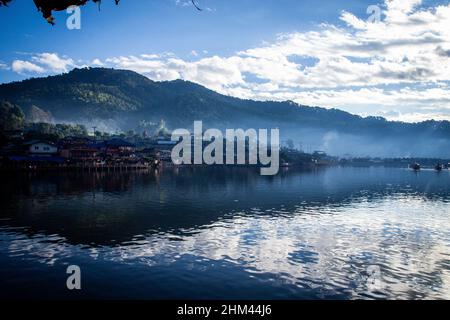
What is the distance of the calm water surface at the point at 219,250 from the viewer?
22.6m

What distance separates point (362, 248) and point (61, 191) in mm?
54157

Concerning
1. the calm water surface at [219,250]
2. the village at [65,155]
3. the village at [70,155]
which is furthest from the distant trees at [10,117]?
the calm water surface at [219,250]

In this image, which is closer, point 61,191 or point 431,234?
point 431,234

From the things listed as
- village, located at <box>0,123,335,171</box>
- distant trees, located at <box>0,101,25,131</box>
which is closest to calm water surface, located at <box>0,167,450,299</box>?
village, located at <box>0,123,335,171</box>

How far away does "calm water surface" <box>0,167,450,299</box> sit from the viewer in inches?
890

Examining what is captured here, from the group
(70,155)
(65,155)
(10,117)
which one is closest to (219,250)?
(65,155)

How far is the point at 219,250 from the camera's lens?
30.8 m

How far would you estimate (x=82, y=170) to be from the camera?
11756cm

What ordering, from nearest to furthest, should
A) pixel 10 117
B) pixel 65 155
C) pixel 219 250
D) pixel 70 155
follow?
pixel 219 250
pixel 65 155
pixel 70 155
pixel 10 117

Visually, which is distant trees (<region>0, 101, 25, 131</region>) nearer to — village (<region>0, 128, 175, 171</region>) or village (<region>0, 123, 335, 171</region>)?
village (<region>0, 123, 335, 171</region>)

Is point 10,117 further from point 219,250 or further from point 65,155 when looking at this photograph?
point 219,250
